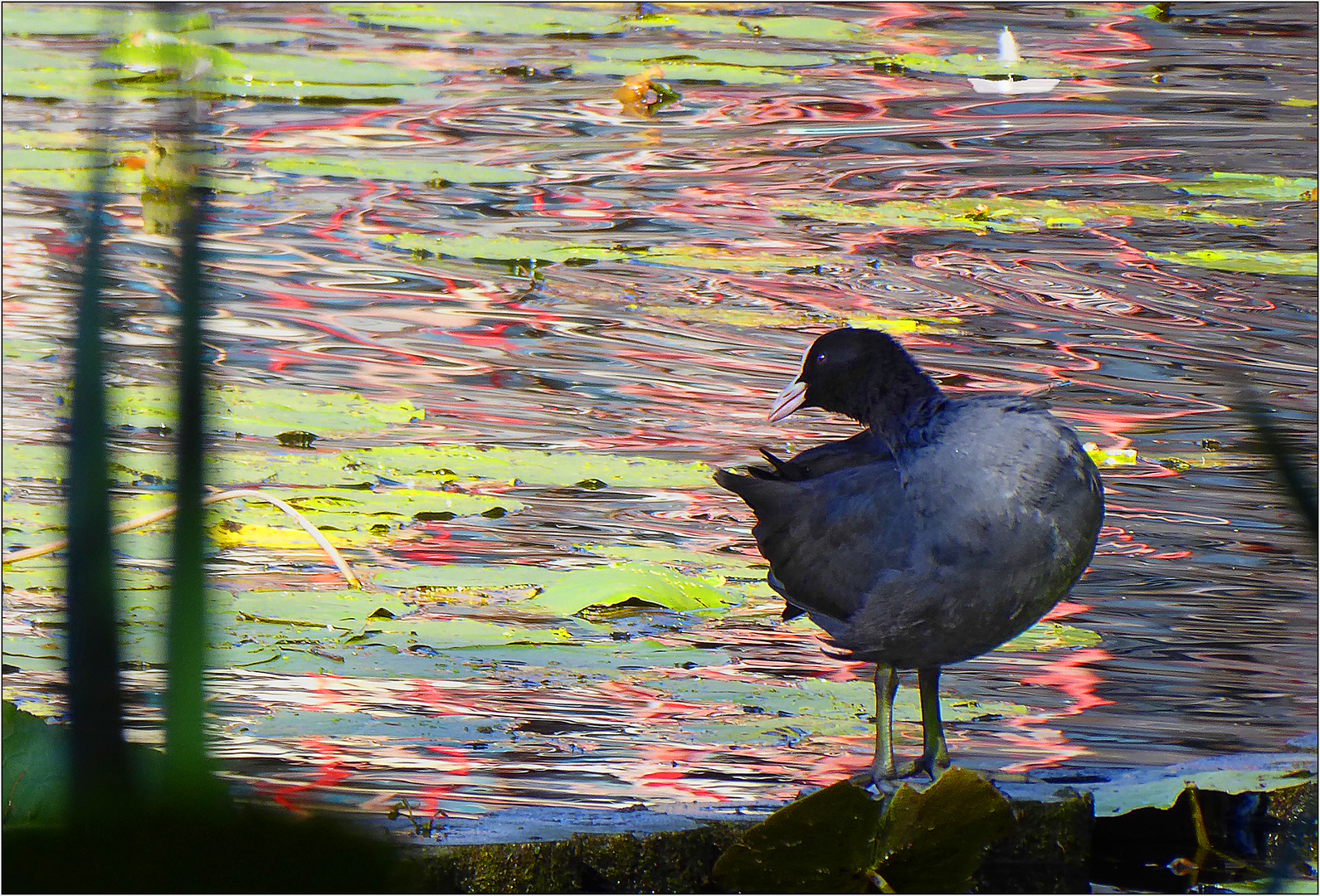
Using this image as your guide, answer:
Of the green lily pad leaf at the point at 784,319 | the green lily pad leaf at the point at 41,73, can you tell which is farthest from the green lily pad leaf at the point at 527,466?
the green lily pad leaf at the point at 41,73

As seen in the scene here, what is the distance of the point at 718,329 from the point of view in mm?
4504

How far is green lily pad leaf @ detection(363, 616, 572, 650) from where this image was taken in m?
2.62

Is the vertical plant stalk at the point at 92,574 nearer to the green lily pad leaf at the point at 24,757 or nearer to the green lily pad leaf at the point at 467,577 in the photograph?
the green lily pad leaf at the point at 24,757

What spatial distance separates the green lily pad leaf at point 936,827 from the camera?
4.52 ft

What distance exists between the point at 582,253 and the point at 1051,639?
2.84m

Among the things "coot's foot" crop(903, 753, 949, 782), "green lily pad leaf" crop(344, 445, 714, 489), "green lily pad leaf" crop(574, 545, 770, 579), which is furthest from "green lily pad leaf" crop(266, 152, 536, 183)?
"coot's foot" crop(903, 753, 949, 782)

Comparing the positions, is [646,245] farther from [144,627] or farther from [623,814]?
[144,627]

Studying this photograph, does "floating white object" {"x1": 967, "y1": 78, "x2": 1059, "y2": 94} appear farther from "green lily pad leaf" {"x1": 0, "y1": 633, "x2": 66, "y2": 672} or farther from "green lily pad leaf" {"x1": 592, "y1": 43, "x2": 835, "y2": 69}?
"green lily pad leaf" {"x1": 0, "y1": 633, "x2": 66, "y2": 672}

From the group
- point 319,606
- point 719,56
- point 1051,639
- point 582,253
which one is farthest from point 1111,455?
point 719,56

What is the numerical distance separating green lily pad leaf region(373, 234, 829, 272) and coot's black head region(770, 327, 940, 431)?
272cm

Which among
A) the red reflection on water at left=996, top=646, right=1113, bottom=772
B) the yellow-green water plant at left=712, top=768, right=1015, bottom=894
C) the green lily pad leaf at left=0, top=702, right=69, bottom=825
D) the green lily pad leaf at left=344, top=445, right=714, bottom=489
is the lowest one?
the red reflection on water at left=996, top=646, right=1113, bottom=772

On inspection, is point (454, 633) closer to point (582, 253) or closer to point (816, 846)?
point (816, 846)

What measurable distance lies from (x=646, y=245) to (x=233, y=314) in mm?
1622

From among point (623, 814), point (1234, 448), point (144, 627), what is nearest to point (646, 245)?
point (1234, 448)
